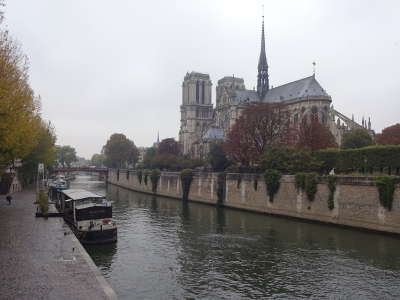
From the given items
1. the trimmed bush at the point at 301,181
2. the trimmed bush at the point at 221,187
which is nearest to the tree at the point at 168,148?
the trimmed bush at the point at 221,187

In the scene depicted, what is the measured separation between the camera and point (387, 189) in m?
31.7

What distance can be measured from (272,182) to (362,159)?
955 cm

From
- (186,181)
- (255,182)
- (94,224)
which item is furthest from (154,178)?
(94,224)

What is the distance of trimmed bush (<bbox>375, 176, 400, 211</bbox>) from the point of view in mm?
31422

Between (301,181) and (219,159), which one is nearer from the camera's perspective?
(301,181)

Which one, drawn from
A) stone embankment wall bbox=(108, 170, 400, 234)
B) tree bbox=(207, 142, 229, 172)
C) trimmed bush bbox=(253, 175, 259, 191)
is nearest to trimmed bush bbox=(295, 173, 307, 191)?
stone embankment wall bbox=(108, 170, 400, 234)

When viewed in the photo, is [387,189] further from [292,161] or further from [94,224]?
[94,224]

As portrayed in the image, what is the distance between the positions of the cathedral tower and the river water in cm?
10500

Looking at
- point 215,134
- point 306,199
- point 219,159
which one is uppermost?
point 215,134

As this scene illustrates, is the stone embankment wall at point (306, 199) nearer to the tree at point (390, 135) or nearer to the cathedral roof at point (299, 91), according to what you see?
the tree at point (390, 135)

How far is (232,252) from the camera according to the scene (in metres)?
25.9

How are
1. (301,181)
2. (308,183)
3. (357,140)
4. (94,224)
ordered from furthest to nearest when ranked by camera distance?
(357,140)
(301,181)
(308,183)
(94,224)

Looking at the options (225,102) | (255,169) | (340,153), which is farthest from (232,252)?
(225,102)

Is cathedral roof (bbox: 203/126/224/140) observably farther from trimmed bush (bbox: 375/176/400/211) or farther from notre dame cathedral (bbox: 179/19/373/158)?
trimmed bush (bbox: 375/176/400/211)
